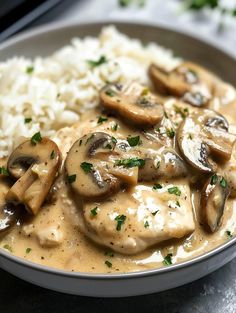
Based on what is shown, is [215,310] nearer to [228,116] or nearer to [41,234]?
[41,234]

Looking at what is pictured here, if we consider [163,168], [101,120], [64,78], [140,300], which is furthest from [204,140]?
[64,78]

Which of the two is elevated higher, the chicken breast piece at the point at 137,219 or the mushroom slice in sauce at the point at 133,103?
the mushroom slice in sauce at the point at 133,103

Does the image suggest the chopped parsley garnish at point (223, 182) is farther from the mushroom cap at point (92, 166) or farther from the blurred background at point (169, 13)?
the blurred background at point (169, 13)

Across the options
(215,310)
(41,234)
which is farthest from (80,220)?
(215,310)

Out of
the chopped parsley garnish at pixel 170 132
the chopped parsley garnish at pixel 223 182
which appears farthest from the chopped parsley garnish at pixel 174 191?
the chopped parsley garnish at pixel 170 132

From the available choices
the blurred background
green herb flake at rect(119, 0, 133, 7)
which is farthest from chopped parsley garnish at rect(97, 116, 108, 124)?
green herb flake at rect(119, 0, 133, 7)
